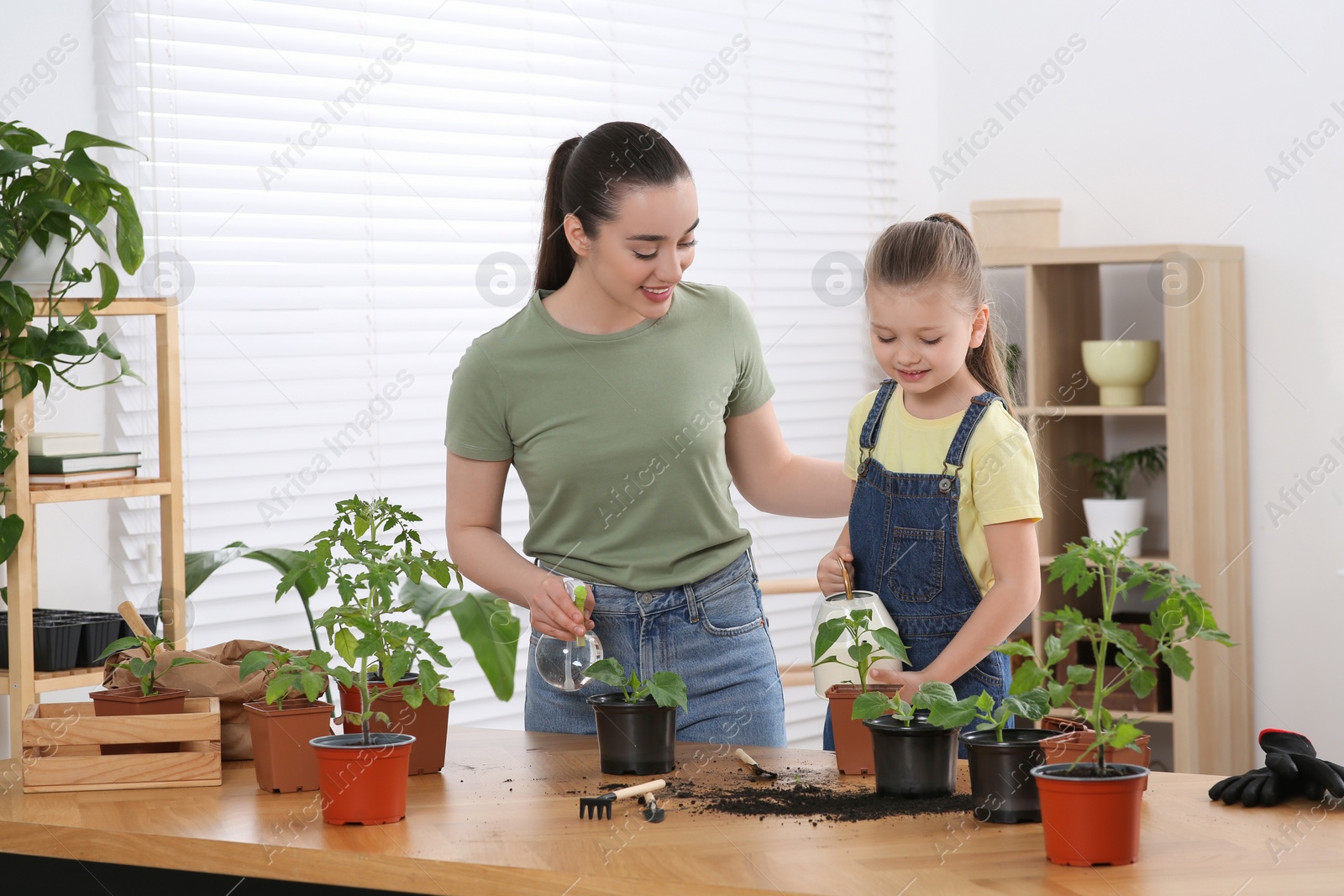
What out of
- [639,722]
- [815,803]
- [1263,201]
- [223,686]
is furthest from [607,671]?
[1263,201]

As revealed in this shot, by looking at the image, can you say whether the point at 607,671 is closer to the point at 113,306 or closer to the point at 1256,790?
the point at 1256,790

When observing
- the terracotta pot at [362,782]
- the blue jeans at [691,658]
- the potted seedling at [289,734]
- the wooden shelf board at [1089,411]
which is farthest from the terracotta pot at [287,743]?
the wooden shelf board at [1089,411]

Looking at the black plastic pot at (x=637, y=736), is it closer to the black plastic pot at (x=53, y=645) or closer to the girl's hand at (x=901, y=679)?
the girl's hand at (x=901, y=679)

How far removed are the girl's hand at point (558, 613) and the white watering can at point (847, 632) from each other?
0.30 metres

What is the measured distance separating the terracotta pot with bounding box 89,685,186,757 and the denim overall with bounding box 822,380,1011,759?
876mm

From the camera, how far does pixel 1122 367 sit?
369 cm

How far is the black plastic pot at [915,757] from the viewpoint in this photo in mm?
1434

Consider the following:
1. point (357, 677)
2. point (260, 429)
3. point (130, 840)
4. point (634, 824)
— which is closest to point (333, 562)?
point (357, 677)

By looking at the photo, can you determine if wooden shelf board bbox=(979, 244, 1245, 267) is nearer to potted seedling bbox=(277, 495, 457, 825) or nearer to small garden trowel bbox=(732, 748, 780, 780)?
small garden trowel bbox=(732, 748, 780, 780)

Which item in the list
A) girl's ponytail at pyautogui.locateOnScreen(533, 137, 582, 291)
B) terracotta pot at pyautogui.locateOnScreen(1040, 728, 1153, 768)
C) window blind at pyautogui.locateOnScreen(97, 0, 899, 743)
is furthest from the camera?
window blind at pyautogui.locateOnScreen(97, 0, 899, 743)

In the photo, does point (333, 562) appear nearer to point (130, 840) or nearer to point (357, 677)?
point (357, 677)

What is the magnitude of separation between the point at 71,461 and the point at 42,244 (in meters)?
0.39

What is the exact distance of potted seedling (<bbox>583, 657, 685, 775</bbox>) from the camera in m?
1.60

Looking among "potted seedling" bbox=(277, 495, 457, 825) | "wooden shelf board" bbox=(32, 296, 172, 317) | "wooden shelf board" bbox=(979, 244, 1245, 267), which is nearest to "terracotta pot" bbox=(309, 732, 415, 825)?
"potted seedling" bbox=(277, 495, 457, 825)
